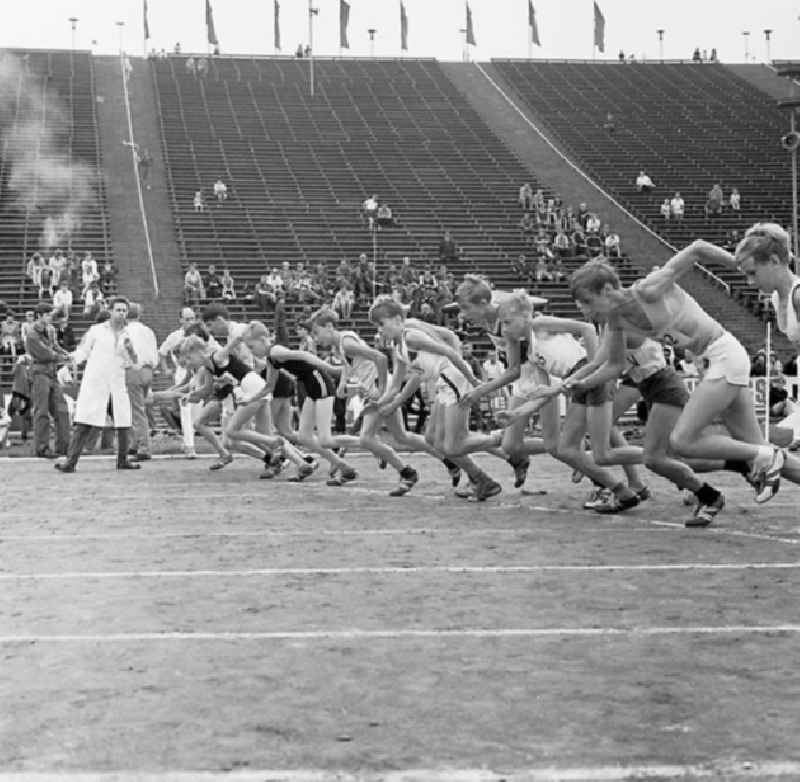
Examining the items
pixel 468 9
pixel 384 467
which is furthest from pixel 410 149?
pixel 384 467

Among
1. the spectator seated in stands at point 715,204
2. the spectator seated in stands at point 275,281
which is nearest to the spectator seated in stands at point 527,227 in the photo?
the spectator seated in stands at point 715,204

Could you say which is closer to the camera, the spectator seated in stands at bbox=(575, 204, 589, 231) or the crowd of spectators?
the crowd of spectators

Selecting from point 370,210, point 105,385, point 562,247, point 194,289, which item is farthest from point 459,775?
point 370,210

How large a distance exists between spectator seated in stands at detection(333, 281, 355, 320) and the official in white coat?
17.2m

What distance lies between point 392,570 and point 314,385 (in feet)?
24.9

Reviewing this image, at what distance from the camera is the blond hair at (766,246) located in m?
8.52

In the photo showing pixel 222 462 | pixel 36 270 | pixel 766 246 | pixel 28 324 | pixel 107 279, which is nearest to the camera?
pixel 766 246

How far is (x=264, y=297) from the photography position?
36.8m

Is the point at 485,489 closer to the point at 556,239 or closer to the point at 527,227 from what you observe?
the point at 556,239

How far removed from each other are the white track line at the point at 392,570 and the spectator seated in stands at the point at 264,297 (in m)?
28.1

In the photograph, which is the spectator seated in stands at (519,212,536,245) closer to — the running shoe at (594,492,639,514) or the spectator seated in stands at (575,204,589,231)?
the spectator seated in stands at (575,204,589,231)

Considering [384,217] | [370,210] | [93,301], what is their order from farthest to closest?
1. [370,210]
2. [384,217]
3. [93,301]

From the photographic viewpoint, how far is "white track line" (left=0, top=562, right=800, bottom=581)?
8539 mm

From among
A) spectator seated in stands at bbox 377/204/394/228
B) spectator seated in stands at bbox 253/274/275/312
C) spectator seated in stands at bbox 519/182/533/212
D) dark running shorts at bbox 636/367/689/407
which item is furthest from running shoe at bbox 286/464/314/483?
spectator seated in stands at bbox 519/182/533/212
